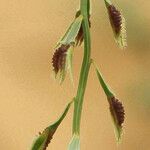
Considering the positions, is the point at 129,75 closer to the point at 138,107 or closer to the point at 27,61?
the point at 138,107

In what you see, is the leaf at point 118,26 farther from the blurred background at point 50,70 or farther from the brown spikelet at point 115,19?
the blurred background at point 50,70

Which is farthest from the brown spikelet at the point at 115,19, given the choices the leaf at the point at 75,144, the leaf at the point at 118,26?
the leaf at the point at 75,144

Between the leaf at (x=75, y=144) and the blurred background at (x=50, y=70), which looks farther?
the blurred background at (x=50, y=70)

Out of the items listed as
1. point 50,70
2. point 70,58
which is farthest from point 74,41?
point 50,70

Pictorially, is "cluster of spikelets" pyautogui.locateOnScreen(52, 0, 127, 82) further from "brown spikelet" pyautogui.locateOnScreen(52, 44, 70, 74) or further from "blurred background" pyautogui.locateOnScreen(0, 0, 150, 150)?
"blurred background" pyautogui.locateOnScreen(0, 0, 150, 150)

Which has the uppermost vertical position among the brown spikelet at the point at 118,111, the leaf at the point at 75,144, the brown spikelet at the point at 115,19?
the brown spikelet at the point at 115,19

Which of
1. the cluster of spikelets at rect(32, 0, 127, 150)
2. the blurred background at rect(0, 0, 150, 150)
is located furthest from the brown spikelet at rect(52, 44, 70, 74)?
the blurred background at rect(0, 0, 150, 150)

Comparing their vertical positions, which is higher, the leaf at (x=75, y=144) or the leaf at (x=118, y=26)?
the leaf at (x=118, y=26)

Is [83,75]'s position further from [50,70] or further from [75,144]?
[50,70]
